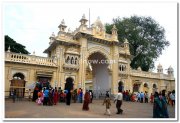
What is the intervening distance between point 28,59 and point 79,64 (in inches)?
192

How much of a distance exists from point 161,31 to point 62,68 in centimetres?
1898

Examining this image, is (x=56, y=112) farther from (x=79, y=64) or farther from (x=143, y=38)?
(x=143, y=38)

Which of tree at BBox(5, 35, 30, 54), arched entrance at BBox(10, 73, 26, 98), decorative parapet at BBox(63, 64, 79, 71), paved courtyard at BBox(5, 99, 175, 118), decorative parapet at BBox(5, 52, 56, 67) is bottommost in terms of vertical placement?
paved courtyard at BBox(5, 99, 175, 118)

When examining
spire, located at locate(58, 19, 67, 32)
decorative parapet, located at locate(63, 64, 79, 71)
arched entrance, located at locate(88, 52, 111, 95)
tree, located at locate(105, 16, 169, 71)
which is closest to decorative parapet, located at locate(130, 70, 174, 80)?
tree, located at locate(105, 16, 169, 71)

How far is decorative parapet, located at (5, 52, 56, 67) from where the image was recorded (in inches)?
698

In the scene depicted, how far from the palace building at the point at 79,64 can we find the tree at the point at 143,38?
4.66m

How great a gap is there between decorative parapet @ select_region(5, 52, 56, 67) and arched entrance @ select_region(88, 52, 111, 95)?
5308 mm

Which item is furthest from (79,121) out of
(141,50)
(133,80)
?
(141,50)

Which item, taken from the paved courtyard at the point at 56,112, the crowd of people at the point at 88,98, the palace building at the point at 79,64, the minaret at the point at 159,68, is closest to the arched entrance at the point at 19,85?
the palace building at the point at 79,64

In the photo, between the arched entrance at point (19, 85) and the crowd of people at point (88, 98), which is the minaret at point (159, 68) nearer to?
the crowd of people at point (88, 98)

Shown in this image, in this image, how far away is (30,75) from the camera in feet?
60.6

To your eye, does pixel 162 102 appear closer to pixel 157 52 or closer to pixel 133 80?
pixel 133 80

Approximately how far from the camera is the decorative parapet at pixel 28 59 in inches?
698

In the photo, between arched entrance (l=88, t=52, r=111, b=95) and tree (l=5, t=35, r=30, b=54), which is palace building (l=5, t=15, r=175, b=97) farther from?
tree (l=5, t=35, r=30, b=54)
